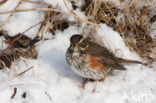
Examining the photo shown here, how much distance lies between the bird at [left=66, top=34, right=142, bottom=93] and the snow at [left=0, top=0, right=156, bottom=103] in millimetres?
197

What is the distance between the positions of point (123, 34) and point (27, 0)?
1.68 m

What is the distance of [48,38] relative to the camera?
427 cm

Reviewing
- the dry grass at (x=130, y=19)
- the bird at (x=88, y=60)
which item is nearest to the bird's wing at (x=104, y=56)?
the bird at (x=88, y=60)

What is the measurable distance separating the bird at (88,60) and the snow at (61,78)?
20cm

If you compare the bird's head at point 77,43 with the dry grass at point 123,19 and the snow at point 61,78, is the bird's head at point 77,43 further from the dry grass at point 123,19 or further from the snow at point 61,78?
the dry grass at point 123,19

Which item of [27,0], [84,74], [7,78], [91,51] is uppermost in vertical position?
[27,0]

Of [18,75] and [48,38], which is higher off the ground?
[48,38]

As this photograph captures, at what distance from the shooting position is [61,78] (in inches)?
148

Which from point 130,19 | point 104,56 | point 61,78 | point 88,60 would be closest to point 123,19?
point 130,19

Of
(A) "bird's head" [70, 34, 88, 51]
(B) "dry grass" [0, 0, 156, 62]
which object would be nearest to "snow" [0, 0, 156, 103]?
(B) "dry grass" [0, 0, 156, 62]

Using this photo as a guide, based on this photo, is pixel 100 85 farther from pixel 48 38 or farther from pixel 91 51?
pixel 48 38

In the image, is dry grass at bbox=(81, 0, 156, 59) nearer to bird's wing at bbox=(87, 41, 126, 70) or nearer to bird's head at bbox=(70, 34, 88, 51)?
bird's wing at bbox=(87, 41, 126, 70)

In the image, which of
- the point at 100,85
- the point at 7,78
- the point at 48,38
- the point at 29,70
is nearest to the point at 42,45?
the point at 48,38

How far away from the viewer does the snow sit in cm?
340
